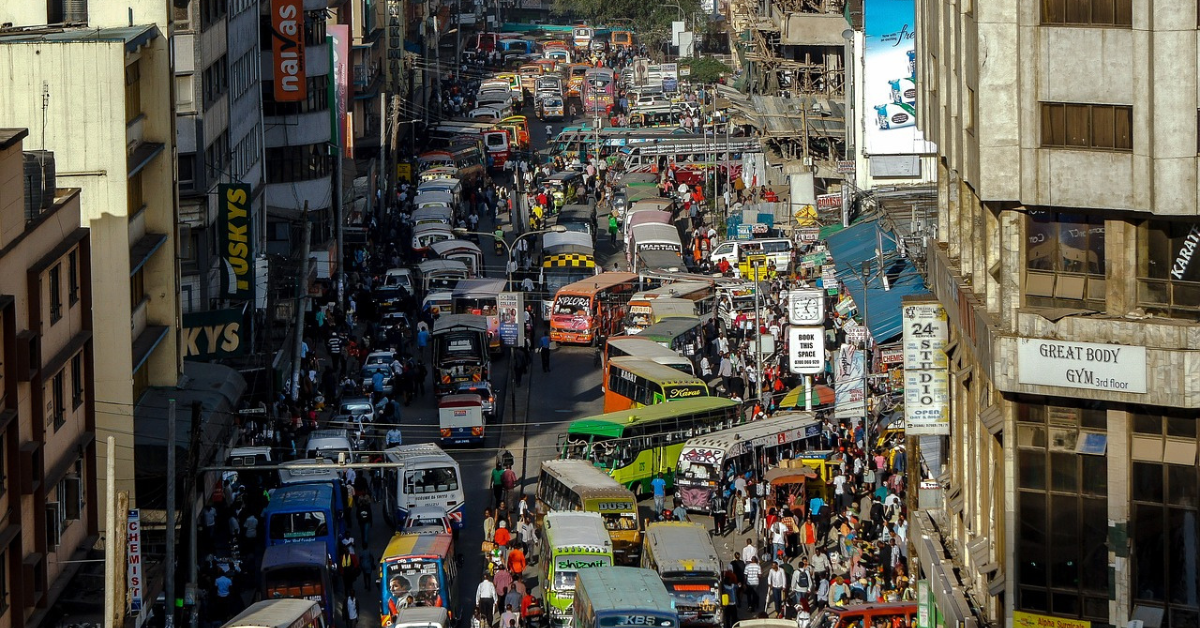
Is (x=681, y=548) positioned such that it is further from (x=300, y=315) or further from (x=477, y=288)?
(x=477, y=288)

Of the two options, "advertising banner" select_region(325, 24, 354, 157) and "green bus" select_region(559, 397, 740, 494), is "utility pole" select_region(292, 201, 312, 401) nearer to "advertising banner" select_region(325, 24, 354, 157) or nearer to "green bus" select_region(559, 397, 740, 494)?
"green bus" select_region(559, 397, 740, 494)

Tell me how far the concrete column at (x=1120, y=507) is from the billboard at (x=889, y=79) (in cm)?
2377

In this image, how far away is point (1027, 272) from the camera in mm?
26406

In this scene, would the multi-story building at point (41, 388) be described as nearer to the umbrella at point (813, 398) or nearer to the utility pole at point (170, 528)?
the utility pole at point (170, 528)

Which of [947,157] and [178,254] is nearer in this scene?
[947,157]

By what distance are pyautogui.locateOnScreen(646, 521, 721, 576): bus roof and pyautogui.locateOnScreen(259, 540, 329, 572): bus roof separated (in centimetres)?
644

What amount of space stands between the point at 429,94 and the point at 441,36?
30863mm

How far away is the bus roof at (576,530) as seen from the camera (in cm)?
3719

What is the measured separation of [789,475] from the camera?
4234 cm

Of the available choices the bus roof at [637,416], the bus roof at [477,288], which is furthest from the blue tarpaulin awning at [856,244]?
the bus roof at [477,288]

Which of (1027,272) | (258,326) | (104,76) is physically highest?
(104,76)

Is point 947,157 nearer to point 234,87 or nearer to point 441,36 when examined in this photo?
point 234,87

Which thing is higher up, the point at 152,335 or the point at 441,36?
Answer: the point at 441,36

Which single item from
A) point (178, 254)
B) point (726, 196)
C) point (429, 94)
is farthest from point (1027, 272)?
point (429, 94)
